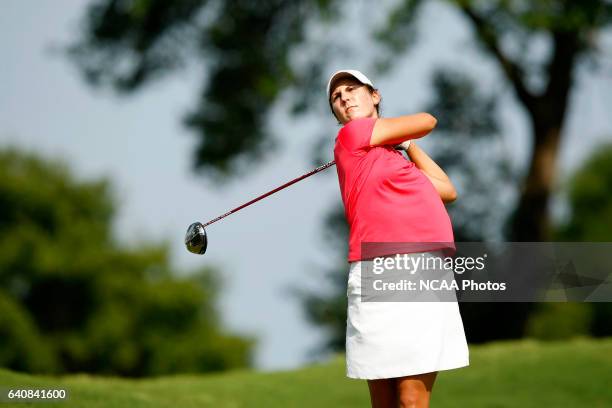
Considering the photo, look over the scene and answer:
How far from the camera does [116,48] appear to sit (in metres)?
14.7

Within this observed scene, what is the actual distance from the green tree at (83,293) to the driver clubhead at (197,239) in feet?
84.7

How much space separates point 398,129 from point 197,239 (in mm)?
980

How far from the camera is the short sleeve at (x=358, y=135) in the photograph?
3137 millimetres

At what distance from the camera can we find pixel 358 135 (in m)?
3.15

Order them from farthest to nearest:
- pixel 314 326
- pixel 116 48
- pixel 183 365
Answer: pixel 183 365, pixel 314 326, pixel 116 48

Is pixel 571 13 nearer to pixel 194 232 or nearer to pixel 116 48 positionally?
pixel 116 48

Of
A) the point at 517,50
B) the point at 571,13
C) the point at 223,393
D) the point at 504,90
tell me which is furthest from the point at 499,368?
the point at 504,90

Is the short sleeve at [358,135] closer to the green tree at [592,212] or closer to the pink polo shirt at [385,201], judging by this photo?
the pink polo shirt at [385,201]

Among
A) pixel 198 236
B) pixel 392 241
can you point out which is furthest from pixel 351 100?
pixel 198 236

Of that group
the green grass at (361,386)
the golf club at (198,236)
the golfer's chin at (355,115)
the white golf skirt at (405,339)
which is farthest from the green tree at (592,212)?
the white golf skirt at (405,339)

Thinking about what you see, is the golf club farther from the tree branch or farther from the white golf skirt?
the tree branch

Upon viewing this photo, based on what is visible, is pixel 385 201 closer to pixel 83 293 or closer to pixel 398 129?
pixel 398 129

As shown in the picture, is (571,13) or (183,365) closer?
(571,13)

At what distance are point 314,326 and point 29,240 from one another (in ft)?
37.6
